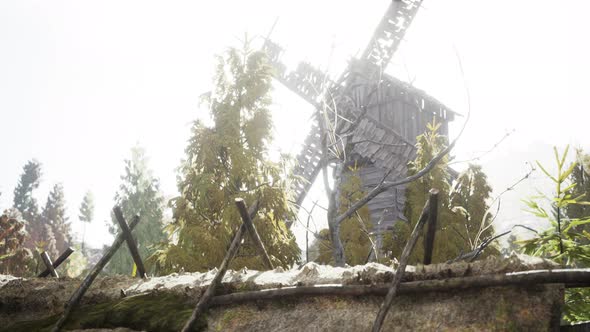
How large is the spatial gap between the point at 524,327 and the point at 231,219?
23.1ft

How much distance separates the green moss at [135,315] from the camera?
15.1ft

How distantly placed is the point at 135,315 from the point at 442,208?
1008 centimetres

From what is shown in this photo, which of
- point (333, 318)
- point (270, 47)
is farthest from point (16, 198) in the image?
point (333, 318)

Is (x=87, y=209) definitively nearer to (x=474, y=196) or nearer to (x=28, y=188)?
(x=28, y=188)

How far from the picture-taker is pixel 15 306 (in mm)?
6145

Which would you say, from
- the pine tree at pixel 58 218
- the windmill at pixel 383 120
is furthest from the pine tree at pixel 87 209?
the windmill at pixel 383 120

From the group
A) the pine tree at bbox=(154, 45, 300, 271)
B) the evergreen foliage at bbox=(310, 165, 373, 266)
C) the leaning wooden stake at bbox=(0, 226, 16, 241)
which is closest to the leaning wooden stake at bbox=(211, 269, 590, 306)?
the pine tree at bbox=(154, 45, 300, 271)

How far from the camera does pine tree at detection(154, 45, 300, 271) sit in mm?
9656

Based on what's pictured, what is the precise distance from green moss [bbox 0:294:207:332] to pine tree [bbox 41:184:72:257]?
5169 centimetres

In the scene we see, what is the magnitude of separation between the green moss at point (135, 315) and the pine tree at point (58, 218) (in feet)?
170

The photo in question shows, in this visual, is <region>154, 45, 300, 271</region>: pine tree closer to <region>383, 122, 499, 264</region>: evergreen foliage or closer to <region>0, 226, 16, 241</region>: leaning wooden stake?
<region>383, 122, 499, 264</region>: evergreen foliage

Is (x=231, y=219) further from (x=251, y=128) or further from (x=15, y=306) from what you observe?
(x=15, y=306)

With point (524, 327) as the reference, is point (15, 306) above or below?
below

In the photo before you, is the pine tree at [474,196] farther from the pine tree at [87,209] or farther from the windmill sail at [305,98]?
the pine tree at [87,209]
